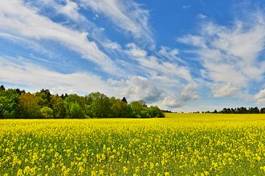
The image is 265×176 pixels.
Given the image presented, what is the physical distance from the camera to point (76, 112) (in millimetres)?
93500

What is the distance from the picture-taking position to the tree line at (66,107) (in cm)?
8494

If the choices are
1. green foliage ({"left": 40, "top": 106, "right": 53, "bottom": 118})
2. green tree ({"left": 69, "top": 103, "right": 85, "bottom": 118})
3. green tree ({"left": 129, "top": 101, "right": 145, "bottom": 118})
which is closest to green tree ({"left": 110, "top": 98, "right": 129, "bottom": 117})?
green tree ({"left": 129, "top": 101, "right": 145, "bottom": 118})

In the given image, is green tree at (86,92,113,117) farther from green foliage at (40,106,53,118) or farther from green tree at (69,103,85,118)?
green foliage at (40,106,53,118)

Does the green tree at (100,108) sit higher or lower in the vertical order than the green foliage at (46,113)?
higher

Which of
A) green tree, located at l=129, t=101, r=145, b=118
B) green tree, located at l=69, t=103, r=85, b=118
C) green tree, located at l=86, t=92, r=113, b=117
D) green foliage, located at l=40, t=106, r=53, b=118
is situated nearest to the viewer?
green foliage, located at l=40, t=106, r=53, b=118

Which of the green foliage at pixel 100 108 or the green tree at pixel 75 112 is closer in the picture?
the green tree at pixel 75 112

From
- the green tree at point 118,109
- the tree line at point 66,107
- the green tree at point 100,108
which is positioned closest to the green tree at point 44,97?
the tree line at point 66,107

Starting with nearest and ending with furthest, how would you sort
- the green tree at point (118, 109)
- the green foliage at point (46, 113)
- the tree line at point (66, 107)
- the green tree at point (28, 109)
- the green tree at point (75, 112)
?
the tree line at point (66, 107)
the green tree at point (28, 109)
the green foliage at point (46, 113)
the green tree at point (75, 112)
the green tree at point (118, 109)

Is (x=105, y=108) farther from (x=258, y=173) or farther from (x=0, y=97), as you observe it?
(x=258, y=173)

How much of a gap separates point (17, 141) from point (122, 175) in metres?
12.7

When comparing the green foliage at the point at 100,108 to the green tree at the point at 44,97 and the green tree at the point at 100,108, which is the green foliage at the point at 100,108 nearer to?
the green tree at the point at 100,108

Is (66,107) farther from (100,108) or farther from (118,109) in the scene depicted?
(118,109)

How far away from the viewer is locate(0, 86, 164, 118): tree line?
84.9 m

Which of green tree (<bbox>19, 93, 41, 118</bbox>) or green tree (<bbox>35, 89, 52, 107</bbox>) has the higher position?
green tree (<bbox>35, 89, 52, 107</bbox>)
